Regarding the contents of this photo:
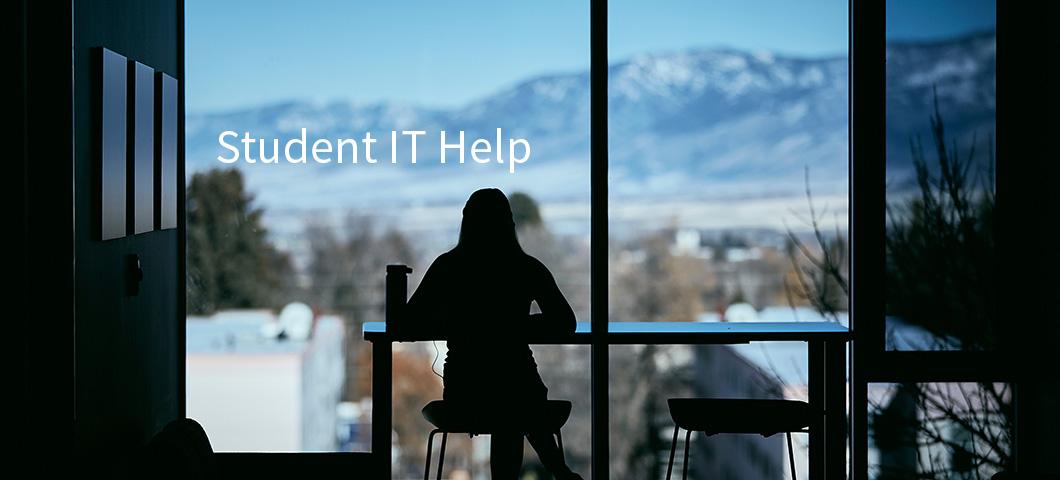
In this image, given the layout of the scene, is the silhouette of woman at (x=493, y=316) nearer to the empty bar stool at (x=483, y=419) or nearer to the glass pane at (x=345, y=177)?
the empty bar stool at (x=483, y=419)

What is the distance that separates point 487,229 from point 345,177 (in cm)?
122

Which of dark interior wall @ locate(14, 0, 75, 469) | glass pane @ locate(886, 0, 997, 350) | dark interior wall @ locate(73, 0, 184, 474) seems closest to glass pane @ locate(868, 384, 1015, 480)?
glass pane @ locate(886, 0, 997, 350)

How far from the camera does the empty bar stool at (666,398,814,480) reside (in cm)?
437

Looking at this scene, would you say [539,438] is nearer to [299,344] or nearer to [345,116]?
[299,344]

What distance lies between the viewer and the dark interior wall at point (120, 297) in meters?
3.86

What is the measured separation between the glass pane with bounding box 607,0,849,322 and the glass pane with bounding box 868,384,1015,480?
45cm

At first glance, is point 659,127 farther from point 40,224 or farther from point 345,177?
point 40,224

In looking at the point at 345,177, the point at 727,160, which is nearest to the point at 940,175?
the point at 727,160

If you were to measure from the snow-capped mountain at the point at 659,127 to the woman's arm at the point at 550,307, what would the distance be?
41.8 inches

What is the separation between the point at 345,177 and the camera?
5398 millimetres

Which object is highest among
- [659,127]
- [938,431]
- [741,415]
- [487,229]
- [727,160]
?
[659,127]

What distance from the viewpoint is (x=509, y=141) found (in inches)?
213

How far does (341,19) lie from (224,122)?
664mm

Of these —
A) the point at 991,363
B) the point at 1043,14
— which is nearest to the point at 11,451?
the point at 991,363
